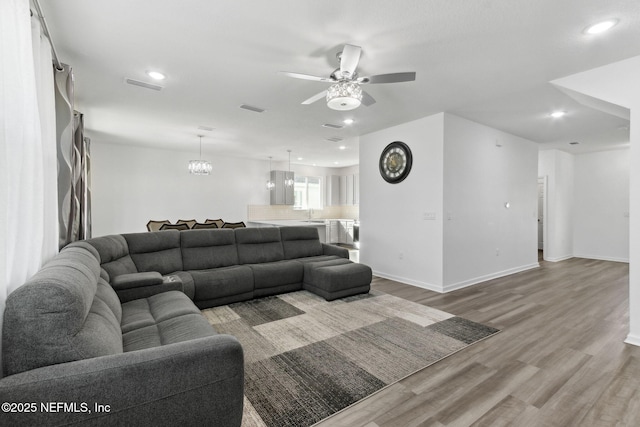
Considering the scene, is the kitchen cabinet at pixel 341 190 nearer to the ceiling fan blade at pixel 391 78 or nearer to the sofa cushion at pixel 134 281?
the ceiling fan blade at pixel 391 78

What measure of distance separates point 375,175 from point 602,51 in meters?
3.28

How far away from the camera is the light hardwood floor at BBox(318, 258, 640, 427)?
1789 mm

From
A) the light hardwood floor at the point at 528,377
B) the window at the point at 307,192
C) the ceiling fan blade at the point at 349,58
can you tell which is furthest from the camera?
the window at the point at 307,192

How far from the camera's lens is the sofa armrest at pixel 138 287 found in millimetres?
2686

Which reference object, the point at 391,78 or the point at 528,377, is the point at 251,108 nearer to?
the point at 391,78

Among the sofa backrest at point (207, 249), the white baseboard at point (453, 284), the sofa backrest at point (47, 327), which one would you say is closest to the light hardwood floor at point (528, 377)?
the white baseboard at point (453, 284)

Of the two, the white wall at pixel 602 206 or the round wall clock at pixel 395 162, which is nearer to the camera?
the round wall clock at pixel 395 162

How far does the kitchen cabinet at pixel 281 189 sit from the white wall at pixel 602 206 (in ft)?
24.7

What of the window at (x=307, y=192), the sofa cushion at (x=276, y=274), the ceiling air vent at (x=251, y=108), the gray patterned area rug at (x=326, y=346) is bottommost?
the gray patterned area rug at (x=326, y=346)

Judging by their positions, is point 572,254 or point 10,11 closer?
point 10,11

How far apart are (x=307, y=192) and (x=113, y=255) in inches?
284

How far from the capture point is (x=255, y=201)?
→ 338 inches

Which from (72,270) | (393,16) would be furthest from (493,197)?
(72,270)

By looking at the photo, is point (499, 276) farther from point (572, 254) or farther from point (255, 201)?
point (255, 201)
